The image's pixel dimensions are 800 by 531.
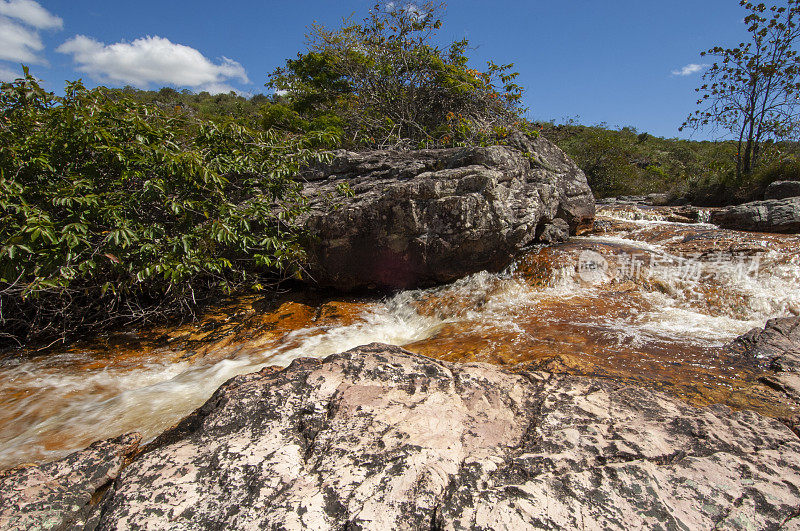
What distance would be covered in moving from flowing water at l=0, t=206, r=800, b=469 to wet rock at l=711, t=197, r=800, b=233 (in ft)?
4.97

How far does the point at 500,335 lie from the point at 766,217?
7.12 meters

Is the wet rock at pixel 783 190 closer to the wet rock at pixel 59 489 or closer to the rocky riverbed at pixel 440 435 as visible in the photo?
the rocky riverbed at pixel 440 435

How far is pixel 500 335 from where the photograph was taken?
376cm

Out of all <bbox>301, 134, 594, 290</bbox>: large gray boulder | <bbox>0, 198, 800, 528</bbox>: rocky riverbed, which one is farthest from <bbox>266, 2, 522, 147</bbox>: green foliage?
<bbox>0, 198, 800, 528</bbox>: rocky riverbed

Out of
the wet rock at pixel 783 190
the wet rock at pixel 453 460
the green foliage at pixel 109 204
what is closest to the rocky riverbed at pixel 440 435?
the wet rock at pixel 453 460

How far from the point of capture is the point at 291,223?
5172 millimetres

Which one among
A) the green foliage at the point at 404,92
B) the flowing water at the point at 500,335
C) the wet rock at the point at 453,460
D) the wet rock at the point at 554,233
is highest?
the green foliage at the point at 404,92

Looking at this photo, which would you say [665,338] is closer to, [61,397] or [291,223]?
[291,223]

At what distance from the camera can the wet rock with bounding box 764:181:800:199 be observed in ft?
29.1

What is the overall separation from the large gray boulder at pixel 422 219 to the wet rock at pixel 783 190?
25.0 ft

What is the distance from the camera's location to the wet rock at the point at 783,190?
8.88m

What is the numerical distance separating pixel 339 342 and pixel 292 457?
2.75 m

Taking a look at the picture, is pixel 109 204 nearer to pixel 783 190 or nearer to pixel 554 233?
pixel 554 233

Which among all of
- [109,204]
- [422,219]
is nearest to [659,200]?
[422,219]
